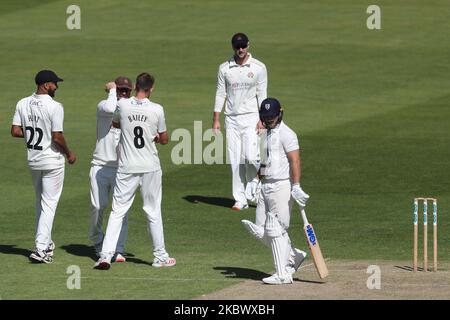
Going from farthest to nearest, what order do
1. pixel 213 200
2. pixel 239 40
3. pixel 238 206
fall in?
pixel 213 200, pixel 238 206, pixel 239 40

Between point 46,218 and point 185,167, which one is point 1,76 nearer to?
point 185,167

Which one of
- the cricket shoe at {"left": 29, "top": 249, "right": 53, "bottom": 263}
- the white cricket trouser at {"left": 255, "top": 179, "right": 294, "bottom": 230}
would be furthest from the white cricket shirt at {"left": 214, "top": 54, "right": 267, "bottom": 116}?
the white cricket trouser at {"left": 255, "top": 179, "right": 294, "bottom": 230}

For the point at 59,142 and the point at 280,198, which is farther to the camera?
the point at 59,142

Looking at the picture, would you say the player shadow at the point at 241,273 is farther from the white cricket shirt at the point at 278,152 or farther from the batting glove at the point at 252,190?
the white cricket shirt at the point at 278,152

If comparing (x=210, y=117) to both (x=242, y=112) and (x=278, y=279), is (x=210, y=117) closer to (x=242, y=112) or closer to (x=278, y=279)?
(x=242, y=112)

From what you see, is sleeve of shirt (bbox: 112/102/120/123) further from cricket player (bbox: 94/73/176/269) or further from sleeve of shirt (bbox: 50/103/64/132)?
sleeve of shirt (bbox: 50/103/64/132)

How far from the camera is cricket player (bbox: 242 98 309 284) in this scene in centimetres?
1526

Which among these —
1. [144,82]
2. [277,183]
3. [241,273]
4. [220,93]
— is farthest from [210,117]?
[277,183]

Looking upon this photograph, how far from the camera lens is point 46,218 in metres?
16.8

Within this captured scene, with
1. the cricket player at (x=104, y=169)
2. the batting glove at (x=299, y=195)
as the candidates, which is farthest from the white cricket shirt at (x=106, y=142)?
the batting glove at (x=299, y=195)

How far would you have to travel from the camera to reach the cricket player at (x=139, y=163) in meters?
16.3

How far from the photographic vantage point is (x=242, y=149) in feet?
68.1

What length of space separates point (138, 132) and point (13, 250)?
2.76 m

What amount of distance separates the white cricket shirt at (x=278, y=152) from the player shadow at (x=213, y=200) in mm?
5558
